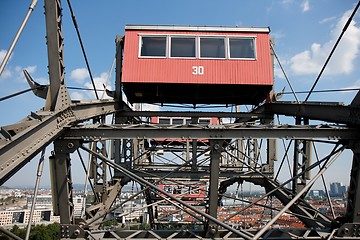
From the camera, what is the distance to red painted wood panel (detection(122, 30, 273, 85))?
9734mm

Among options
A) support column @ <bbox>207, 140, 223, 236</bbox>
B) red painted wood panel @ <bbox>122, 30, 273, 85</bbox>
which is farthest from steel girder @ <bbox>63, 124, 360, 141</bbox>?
red painted wood panel @ <bbox>122, 30, 273, 85</bbox>

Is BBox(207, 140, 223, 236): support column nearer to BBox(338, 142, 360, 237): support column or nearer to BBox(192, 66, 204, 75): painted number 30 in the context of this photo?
BBox(338, 142, 360, 237): support column

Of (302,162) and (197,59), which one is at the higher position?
(197,59)

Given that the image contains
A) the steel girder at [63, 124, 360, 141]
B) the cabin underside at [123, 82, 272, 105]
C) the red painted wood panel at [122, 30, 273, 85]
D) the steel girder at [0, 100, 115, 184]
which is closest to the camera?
the steel girder at [0, 100, 115, 184]

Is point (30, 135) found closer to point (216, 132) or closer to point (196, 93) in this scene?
point (216, 132)

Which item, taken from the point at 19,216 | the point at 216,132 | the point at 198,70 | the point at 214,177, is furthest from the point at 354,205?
the point at 19,216

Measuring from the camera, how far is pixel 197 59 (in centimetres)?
994

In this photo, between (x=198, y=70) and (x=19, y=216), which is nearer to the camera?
(x=198, y=70)

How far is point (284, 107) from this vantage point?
9.54 m

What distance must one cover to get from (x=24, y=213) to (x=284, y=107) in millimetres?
124973

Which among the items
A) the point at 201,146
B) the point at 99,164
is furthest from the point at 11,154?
the point at 201,146

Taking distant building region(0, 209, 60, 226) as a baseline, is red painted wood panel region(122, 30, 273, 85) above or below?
above

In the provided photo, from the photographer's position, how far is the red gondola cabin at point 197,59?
977cm

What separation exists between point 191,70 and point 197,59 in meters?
0.44
